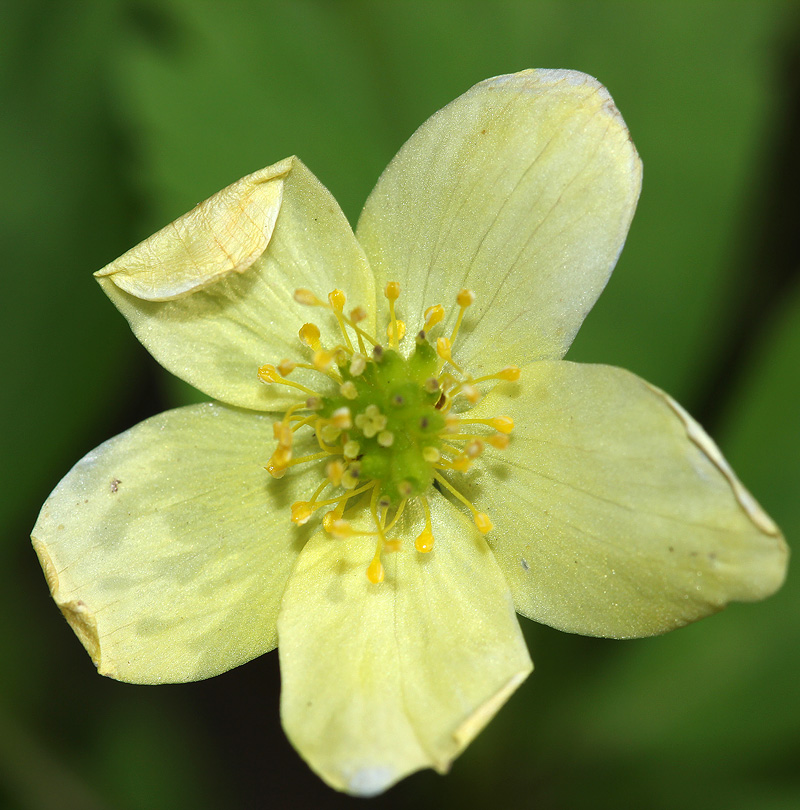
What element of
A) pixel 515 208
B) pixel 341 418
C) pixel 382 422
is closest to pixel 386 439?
pixel 382 422

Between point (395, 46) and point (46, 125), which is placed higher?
point (46, 125)

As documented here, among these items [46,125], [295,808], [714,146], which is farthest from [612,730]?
[46,125]

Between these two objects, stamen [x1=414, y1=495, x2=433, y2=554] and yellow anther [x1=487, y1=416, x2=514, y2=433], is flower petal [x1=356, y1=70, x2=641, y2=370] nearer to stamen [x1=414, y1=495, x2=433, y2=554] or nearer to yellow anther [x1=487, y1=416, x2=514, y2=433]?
yellow anther [x1=487, y1=416, x2=514, y2=433]

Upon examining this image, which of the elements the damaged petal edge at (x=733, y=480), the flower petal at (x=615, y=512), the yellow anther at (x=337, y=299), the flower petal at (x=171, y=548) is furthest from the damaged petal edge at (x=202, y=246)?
the damaged petal edge at (x=733, y=480)

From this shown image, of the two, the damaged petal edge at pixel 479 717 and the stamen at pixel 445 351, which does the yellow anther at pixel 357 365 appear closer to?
the stamen at pixel 445 351

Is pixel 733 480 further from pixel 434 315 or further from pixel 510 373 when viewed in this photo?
pixel 434 315

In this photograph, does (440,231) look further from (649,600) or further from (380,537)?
(649,600)
